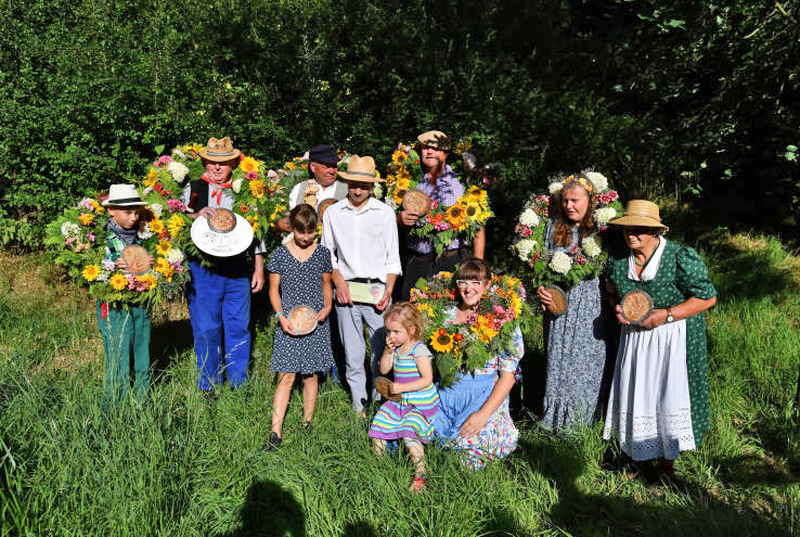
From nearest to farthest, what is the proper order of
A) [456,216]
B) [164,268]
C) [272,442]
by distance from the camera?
[272,442] → [164,268] → [456,216]

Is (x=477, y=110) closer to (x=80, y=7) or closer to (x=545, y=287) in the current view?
(x=545, y=287)

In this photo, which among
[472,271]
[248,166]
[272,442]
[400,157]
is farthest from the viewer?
[400,157]

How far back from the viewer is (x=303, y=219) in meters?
4.29

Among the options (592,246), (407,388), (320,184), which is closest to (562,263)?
(592,246)

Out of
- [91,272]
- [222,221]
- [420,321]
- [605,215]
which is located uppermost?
[605,215]

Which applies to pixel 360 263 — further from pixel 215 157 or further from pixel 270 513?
pixel 270 513

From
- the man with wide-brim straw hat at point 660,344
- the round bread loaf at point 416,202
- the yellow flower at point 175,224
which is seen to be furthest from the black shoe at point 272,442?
the man with wide-brim straw hat at point 660,344

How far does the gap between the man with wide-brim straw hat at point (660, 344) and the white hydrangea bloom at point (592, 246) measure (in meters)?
0.19

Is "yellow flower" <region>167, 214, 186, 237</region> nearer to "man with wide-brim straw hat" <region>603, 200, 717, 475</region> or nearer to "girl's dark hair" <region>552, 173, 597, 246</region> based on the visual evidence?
"girl's dark hair" <region>552, 173, 597, 246</region>

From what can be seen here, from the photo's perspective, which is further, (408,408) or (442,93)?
(442,93)

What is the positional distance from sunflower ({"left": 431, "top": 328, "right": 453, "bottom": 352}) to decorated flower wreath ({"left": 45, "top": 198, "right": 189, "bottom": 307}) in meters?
2.07

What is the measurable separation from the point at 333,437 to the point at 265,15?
613 centimetres

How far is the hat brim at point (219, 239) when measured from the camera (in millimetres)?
4559

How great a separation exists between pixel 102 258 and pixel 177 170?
40.0 inches
